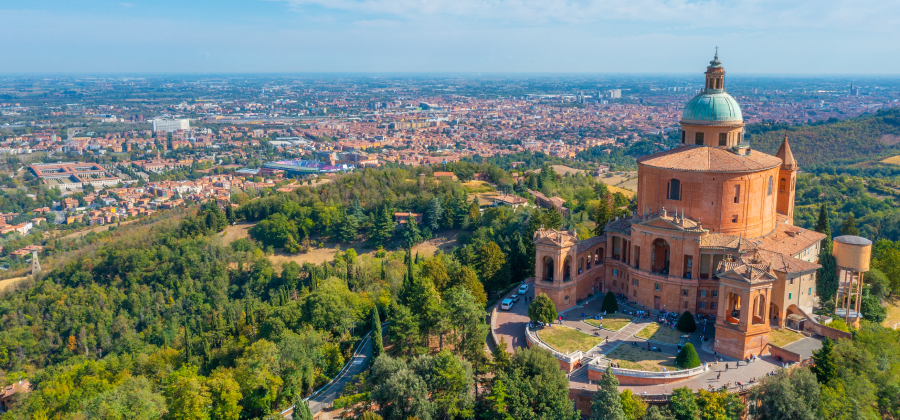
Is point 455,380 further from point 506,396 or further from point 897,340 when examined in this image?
point 897,340

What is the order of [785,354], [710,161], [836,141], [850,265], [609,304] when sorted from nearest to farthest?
1. [785,354]
2. [850,265]
3. [609,304]
4. [710,161]
5. [836,141]

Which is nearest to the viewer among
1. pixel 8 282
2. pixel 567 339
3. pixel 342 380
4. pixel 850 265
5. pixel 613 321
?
pixel 567 339

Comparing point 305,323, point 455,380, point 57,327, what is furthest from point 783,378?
point 57,327

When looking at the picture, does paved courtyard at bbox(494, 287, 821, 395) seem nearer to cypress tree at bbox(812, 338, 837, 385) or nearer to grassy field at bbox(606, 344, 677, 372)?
grassy field at bbox(606, 344, 677, 372)

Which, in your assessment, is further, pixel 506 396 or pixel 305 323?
pixel 305 323

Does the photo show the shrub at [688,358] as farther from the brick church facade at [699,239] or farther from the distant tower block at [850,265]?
the distant tower block at [850,265]

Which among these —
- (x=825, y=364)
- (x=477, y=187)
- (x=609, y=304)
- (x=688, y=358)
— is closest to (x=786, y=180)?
(x=609, y=304)

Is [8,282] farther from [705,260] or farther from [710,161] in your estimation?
[710,161]
